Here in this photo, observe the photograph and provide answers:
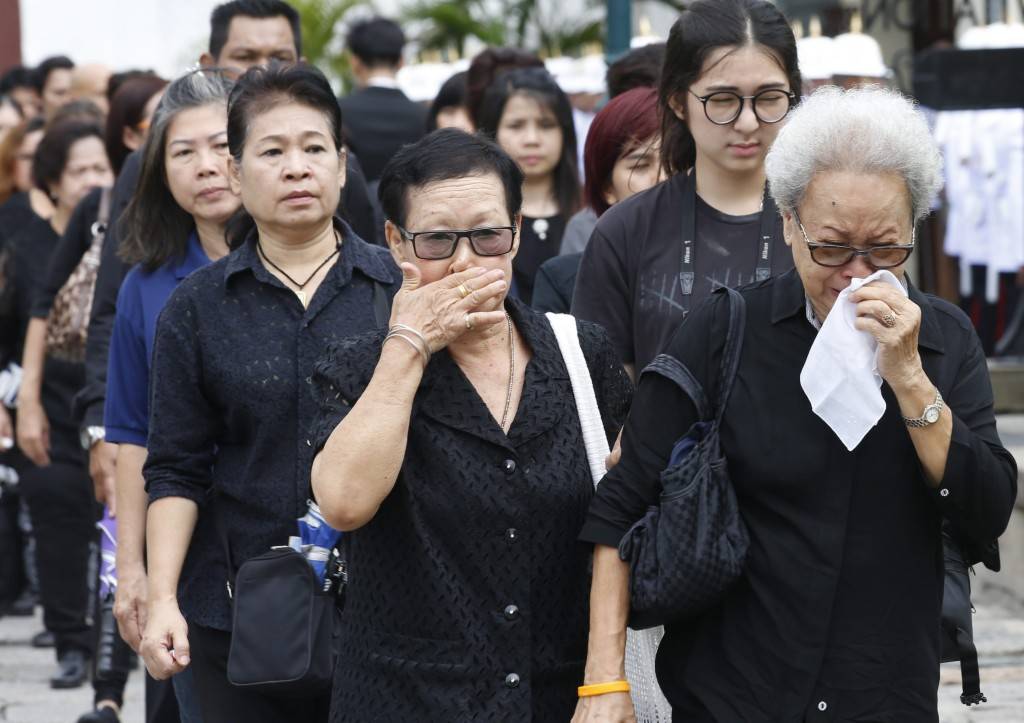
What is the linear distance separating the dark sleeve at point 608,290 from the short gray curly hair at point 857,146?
95cm

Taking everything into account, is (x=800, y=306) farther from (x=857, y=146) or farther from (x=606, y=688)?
(x=606, y=688)

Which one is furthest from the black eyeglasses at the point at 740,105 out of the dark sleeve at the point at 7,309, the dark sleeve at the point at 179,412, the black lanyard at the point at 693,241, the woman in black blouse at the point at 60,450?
the dark sleeve at the point at 7,309

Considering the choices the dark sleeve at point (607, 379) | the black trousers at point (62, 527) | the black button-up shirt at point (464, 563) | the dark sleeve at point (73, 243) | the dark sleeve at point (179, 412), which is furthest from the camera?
the black trousers at point (62, 527)

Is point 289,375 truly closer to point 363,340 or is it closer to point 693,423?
point 363,340

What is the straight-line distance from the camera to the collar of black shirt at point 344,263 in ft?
13.8

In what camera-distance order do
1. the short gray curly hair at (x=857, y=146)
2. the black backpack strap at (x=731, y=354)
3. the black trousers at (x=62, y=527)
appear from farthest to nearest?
the black trousers at (x=62, y=527) → the black backpack strap at (x=731, y=354) → the short gray curly hair at (x=857, y=146)

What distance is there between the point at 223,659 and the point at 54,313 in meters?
2.81

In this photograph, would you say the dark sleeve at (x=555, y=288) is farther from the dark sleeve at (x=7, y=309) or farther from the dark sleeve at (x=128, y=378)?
the dark sleeve at (x=7, y=309)

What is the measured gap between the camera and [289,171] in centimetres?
418

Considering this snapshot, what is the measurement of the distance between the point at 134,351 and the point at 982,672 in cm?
398

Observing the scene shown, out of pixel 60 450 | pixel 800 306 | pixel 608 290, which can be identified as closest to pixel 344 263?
pixel 608 290

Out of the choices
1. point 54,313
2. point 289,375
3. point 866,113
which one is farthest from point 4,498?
point 866,113

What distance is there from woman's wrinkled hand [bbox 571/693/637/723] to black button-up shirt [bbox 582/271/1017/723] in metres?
0.12

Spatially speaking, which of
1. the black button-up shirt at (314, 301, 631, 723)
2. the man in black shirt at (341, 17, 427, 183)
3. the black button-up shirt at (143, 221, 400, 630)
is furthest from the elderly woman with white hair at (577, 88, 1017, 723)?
the man in black shirt at (341, 17, 427, 183)
